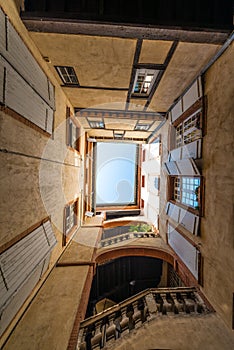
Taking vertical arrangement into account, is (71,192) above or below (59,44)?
below

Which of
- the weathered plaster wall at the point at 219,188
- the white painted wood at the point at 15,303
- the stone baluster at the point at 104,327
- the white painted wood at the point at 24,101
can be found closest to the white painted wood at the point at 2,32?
the white painted wood at the point at 24,101

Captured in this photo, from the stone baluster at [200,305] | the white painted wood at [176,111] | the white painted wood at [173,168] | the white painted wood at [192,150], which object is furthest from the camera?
the white painted wood at [173,168]

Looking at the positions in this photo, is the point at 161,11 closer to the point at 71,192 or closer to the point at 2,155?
the point at 2,155

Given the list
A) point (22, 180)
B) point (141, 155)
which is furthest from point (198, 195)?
point (141, 155)

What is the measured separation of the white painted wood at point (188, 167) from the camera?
4855 mm

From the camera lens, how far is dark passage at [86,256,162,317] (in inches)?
400

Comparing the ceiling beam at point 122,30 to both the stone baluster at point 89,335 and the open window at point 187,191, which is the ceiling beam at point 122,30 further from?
the stone baluster at point 89,335

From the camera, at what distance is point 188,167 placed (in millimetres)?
5215

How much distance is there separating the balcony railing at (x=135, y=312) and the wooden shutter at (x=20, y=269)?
1649mm

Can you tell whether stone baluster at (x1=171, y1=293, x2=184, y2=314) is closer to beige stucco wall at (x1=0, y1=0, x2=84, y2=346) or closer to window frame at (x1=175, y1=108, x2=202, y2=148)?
beige stucco wall at (x1=0, y1=0, x2=84, y2=346)

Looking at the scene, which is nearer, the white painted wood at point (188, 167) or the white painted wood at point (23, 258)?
the white painted wood at point (23, 258)

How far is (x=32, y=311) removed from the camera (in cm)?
389

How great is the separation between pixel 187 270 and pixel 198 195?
8.90 feet

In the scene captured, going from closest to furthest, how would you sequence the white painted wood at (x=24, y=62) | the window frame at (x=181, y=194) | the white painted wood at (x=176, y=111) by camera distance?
the white painted wood at (x=24, y=62) < the window frame at (x=181, y=194) < the white painted wood at (x=176, y=111)
